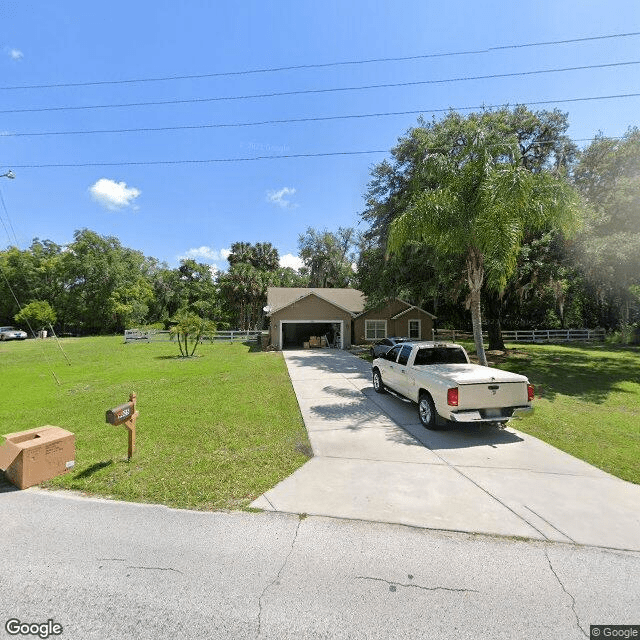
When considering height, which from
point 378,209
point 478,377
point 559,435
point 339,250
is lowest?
point 559,435

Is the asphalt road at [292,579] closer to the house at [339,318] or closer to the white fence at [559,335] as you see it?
the house at [339,318]

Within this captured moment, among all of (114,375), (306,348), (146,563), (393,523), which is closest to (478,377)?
(393,523)

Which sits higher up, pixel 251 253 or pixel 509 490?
pixel 251 253

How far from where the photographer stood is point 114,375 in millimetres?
14938

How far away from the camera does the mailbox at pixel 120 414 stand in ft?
17.1

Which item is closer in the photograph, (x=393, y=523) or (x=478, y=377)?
(x=393, y=523)

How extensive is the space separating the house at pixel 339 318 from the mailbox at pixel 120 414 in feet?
63.8

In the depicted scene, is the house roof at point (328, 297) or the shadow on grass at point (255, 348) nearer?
the shadow on grass at point (255, 348)

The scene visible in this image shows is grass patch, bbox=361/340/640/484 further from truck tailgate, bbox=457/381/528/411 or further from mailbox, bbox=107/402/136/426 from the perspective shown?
mailbox, bbox=107/402/136/426

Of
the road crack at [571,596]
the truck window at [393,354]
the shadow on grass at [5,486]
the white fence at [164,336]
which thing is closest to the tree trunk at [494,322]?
the truck window at [393,354]

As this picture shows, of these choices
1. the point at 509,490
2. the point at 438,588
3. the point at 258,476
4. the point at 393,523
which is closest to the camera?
the point at 438,588

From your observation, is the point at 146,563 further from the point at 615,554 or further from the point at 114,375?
the point at 114,375

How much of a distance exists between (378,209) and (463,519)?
1844 cm

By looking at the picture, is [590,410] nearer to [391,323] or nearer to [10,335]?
[391,323]
